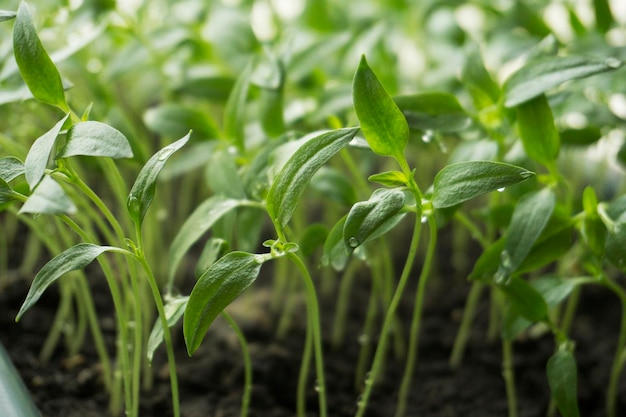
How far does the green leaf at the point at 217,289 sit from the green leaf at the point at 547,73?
0.32 meters

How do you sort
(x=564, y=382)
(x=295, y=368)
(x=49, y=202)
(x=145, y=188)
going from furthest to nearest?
(x=295, y=368) < (x=564, y=382) < (x=145, y=188) < (x=49, y=202)

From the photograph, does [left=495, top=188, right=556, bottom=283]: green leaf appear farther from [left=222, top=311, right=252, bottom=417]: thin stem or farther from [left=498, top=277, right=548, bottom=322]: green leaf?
[left=222, top=311, right=252, bottom=417]: thin stem

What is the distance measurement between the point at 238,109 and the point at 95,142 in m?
0.27

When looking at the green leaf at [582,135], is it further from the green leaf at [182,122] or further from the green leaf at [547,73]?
the green leaf at [182,122]

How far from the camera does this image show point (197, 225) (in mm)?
703

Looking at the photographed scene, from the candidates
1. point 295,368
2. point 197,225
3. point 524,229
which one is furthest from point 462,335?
point 197,225

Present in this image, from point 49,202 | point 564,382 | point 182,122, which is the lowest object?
point 564,382

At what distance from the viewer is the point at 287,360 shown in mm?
969

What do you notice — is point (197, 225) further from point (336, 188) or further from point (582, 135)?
point (582, 135)

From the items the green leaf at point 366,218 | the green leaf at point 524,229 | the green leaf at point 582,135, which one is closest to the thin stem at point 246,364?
the green leaf at point 366,218

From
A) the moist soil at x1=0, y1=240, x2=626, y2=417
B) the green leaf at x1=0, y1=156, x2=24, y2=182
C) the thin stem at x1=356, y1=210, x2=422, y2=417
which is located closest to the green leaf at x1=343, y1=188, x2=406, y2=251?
the thin stem at x1=356, y1=210, x2=422, y2=417

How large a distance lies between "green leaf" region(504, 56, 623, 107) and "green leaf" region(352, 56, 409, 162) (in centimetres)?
17

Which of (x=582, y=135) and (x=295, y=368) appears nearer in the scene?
(x=582, y=135)

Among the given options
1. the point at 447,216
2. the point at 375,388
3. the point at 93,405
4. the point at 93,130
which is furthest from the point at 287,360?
the point at 93,130
